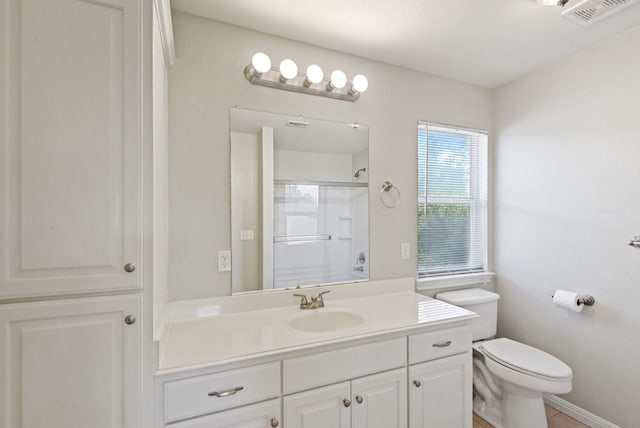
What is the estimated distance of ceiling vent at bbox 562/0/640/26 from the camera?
4.79 feet

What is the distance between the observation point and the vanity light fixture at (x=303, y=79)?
1.65 m

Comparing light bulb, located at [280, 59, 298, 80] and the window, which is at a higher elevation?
light bulb, located at [280, 59, 298, 80]

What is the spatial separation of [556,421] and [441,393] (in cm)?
106

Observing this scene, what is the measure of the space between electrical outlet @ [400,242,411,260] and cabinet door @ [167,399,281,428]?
128cm

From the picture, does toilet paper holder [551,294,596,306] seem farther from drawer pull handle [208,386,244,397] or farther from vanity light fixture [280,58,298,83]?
vanity light fixture [280,58,298,83]

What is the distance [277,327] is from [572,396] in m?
2.05

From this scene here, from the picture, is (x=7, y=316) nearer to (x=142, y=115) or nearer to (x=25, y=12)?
(x=142, y=115)

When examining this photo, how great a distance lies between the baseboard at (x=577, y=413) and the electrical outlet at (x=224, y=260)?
2354 mm

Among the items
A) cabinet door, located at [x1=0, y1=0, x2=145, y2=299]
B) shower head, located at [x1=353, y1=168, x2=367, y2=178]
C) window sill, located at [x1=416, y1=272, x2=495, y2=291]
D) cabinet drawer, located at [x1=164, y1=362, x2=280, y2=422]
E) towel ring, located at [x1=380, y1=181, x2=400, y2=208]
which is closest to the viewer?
cabinet door, located at [x1=0, y1=0, x2=145, y2=299]

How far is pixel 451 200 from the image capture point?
7.89 feet

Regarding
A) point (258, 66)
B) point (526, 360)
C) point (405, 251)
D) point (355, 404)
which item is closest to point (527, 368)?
point (526, 360)

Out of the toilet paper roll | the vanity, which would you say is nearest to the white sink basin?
the vanity

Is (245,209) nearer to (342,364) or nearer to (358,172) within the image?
(358,172)

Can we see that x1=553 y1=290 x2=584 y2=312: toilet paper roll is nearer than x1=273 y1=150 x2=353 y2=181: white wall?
No
